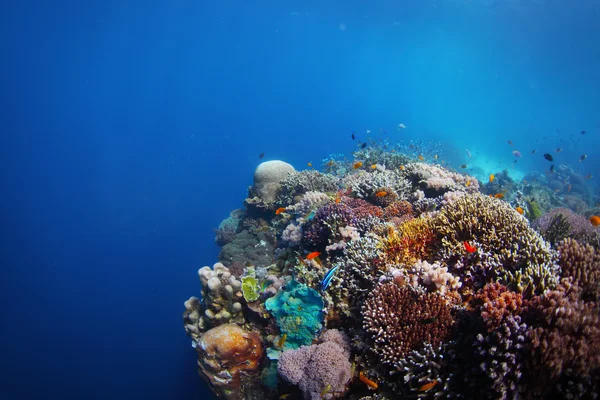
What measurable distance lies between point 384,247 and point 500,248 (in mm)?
1723

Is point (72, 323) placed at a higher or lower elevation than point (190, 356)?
higher

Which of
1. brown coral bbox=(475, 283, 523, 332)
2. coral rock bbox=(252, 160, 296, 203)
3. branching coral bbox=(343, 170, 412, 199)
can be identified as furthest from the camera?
coral rock bbox=(252, 160, 296, 203)

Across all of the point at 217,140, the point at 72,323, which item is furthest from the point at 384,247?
the point at 217,140

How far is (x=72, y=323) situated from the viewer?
32.6 meters

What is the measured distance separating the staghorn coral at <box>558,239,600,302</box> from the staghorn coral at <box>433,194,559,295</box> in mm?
139

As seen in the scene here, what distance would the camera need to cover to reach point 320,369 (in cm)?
403

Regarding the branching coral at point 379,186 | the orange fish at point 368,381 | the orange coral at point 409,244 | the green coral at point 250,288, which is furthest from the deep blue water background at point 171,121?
the orange coral at point 409,244

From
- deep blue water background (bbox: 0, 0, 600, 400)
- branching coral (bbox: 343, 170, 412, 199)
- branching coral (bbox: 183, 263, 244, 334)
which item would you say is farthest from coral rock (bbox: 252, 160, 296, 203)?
deep blue water background (bbox: 0, 0, 600, 400)

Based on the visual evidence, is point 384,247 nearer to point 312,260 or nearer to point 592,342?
point 312,260

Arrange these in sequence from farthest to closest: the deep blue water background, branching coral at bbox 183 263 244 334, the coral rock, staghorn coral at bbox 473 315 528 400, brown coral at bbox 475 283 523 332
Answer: the deep blue water background → the coral rock → branching coral at bbox 183 263 244 334 → brown coral at bbox 475 283 523 332 → staghorn coral at bbox 473 315 528 400

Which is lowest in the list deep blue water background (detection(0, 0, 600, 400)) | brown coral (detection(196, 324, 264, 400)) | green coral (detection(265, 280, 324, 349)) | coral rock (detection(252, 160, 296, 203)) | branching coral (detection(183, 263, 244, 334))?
brown coral (detection(196, 324, 264, 400))

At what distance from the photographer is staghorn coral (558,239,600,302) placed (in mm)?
3471

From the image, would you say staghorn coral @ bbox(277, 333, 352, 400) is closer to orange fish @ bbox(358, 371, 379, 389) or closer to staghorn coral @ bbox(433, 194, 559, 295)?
orange fish @ bbox(358, 371, 379, 389)

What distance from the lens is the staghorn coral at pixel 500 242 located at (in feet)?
11.8
